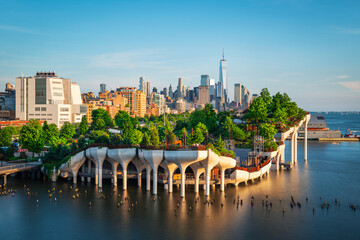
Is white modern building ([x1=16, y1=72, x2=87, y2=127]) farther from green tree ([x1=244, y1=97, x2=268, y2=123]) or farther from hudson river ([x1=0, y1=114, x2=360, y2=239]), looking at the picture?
green tree ([x1=244, y1=97, x2=268, y2=123])

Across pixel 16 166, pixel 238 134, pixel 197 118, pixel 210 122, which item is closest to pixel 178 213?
pixel 16 166

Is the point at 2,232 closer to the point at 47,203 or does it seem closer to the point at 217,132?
the point at 47,203

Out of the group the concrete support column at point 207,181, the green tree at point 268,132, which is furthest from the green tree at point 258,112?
the concrete support column at point 207,181

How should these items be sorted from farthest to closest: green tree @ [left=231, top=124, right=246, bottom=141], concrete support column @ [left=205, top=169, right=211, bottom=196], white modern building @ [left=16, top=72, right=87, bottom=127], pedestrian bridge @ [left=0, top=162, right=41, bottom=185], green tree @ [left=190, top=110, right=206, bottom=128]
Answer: white modern building @ [left=16, top=72, right=87, bottom=127], green tree @ [left=190, top=110, right=206, bottom=128], green tree @ [left=231, top=124, right=246, bottom=141], pedestrian bridge @ [left=0, top=162, right=41, bottom=185], concrete support column @ [left=205, top=169, right=211, bottom=196]

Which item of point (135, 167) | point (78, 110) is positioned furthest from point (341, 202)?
point (78, 110)

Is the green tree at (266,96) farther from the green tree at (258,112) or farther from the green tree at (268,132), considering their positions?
the green tree at (268,132)


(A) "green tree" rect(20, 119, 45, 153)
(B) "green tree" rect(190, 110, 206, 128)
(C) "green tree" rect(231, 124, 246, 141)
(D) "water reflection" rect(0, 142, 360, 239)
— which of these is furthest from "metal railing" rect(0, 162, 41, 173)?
(B) "green tree" rect(190, 110, 206, 128)

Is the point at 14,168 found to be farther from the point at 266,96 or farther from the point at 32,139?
the point at 266,96

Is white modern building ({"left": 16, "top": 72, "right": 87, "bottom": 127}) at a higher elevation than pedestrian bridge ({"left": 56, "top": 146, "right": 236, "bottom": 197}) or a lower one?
higher

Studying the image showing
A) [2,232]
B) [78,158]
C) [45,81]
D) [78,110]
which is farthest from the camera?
[78,110]
